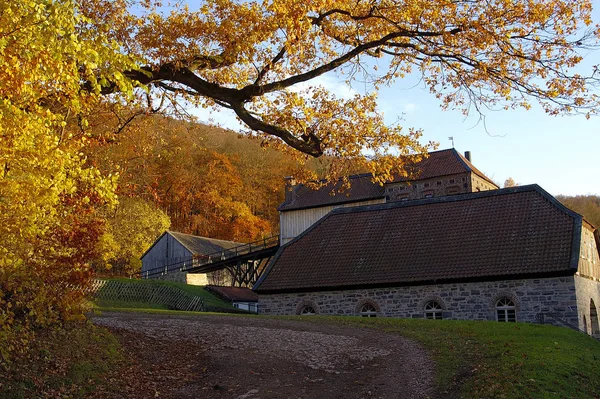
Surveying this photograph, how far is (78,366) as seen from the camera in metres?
9.91

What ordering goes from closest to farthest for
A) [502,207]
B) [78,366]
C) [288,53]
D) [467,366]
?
[78,366], [288,53], [467,366], [502,207]

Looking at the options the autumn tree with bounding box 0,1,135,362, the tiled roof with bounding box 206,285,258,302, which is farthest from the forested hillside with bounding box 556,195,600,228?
the autumn tree with bounding box 0,1,135,362

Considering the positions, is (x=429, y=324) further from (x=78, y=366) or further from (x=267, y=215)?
(x=267, y=215)

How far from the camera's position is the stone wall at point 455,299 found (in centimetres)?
2255

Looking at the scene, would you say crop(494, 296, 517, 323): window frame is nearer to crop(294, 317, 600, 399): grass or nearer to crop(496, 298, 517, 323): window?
crop(496, 298, 517, 323): window

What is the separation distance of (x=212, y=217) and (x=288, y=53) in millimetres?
47820

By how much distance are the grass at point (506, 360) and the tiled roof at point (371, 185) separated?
921 inches

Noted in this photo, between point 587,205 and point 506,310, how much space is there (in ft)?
131

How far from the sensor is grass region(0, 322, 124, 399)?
28.9 ft

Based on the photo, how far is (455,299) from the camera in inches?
958

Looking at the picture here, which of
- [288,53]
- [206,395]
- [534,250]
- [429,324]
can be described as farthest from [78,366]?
[534,250]

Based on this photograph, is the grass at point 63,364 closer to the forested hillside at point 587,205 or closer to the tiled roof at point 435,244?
the tiled roof at point 435,244

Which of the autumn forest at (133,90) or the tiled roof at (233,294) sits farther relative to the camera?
the tiled roof at (233,294)

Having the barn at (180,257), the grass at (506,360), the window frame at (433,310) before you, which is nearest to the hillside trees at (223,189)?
the barn at (180,257)
